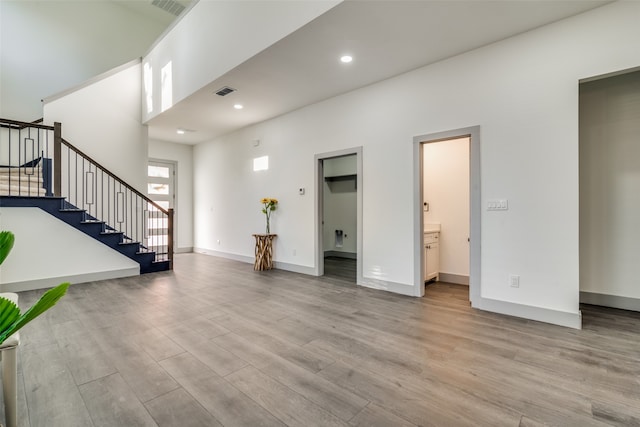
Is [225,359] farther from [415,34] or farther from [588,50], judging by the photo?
[588,50]

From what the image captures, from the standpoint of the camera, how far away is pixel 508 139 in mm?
3281

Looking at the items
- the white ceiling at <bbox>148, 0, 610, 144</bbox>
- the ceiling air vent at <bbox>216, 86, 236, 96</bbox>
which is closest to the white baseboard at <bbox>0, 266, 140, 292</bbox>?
the white ceiling at <bbox>148, 0, 610, 144</bbox>

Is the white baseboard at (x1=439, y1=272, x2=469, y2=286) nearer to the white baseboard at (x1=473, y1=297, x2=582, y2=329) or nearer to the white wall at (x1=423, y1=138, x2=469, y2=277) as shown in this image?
the white wall at (x1=423, y1=138, x2=469, y2=277)

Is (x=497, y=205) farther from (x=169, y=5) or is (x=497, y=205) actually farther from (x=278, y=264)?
(x=169, y=5)

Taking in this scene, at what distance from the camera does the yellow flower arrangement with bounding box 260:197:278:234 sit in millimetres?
5945

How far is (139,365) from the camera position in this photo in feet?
7.28

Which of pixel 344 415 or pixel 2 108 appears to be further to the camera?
pixel 2 108

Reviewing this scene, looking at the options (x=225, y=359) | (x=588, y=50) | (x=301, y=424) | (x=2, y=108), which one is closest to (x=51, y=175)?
(x=2, y=108)

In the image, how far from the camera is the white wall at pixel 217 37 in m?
3.21

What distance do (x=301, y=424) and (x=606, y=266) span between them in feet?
13.5

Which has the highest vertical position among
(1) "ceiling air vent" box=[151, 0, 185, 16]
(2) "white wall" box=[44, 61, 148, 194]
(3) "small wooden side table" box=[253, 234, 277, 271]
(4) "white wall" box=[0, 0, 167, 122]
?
(1) "ceiling air vent" box=[151, 0, 185, 16]

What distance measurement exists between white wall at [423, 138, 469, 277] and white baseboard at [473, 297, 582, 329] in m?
1.35

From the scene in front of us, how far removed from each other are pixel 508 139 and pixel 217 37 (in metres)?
4.13

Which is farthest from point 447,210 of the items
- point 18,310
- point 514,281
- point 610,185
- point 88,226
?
point 88,226
